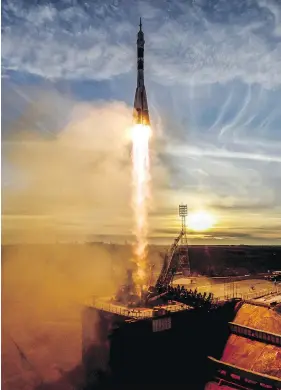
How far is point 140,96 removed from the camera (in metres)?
20.8

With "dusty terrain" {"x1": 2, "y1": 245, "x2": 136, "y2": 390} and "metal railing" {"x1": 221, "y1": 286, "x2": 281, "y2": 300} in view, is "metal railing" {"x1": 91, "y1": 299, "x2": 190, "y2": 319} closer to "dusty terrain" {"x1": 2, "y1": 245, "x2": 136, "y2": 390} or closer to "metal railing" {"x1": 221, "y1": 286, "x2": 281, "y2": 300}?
"dusty terrain" {"x1": 2, "y1": 245, "x2": 136, "y2": 390}

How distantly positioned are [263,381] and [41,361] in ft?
39.9

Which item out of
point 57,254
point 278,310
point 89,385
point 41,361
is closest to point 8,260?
point 57,254

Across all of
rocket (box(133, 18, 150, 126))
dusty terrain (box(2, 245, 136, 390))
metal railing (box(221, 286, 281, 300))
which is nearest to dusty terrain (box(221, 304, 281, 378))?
metal railing (box(221, 286, 281, 300))

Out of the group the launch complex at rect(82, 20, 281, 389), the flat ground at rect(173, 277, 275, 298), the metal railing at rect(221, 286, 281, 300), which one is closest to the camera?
the launch complex at rect(82, 20, 281, 389)

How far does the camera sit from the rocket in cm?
2053

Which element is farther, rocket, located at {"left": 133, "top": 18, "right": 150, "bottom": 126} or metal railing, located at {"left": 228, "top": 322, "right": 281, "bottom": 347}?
metal railing, located at {"left": 228, "top": 322, "right": 281, "bottom": 347}

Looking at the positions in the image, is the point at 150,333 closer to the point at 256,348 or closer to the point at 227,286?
the point at 256,348

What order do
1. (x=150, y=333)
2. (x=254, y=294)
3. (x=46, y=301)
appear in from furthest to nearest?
1. (x=46, y=301)
2. (x=254, y=294)
3. (x=150, y=333)

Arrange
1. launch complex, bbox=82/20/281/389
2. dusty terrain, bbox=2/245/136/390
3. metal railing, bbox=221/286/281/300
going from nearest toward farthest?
launch complex, bbox=82/20/281/389, dusty terrain, bbox=2/245/136/390, metal railing, bbox=221/286/281/300

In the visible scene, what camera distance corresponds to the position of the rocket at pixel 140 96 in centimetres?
2053

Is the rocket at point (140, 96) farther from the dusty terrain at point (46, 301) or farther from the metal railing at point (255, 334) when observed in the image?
the metal railing at point (255, 334)

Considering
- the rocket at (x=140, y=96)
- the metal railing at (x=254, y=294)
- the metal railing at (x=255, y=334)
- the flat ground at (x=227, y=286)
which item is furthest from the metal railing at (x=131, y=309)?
the rocket at (x=140, y=96)

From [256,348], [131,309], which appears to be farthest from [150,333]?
[256,348]
